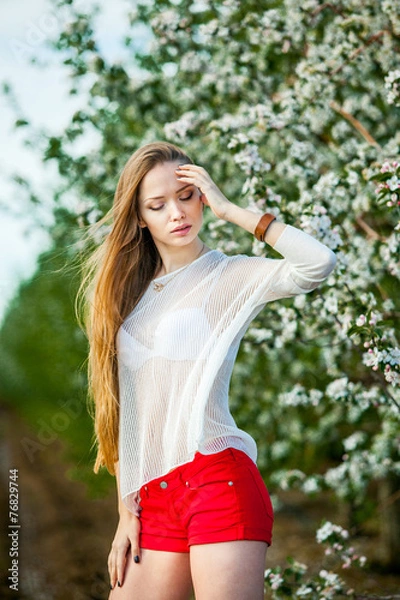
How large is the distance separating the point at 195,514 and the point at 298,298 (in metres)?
1.45

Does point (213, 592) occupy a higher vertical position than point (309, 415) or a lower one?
higher

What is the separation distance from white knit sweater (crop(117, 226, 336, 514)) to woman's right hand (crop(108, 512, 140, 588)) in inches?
1.8

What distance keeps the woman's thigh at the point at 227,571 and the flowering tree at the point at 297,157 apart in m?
0.86

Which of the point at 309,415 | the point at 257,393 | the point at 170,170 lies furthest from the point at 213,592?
the point at 309,415

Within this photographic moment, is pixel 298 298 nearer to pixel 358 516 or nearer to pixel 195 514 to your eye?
pixel 195 514

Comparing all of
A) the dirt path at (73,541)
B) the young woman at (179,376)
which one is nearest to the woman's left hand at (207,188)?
the young woman at (179,376)

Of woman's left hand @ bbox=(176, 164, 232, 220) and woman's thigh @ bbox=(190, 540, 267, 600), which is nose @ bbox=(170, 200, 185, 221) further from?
woman's thigh @ bbox=(190, 540, 267, 600)

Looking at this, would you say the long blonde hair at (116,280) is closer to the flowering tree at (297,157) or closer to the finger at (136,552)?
the finger at (136,552)

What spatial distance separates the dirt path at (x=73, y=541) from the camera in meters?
6.19

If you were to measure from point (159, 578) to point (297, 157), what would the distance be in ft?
7.44

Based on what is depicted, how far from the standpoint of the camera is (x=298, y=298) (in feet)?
11.1

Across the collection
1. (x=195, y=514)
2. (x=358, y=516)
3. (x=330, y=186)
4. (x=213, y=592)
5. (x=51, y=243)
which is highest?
(x=330, y=186)

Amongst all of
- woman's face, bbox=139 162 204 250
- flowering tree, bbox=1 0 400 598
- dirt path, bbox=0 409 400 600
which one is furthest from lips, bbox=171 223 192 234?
dirt path, bbox=0 409 400 600

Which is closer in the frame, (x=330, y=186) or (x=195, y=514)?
(x=195, y=514)
